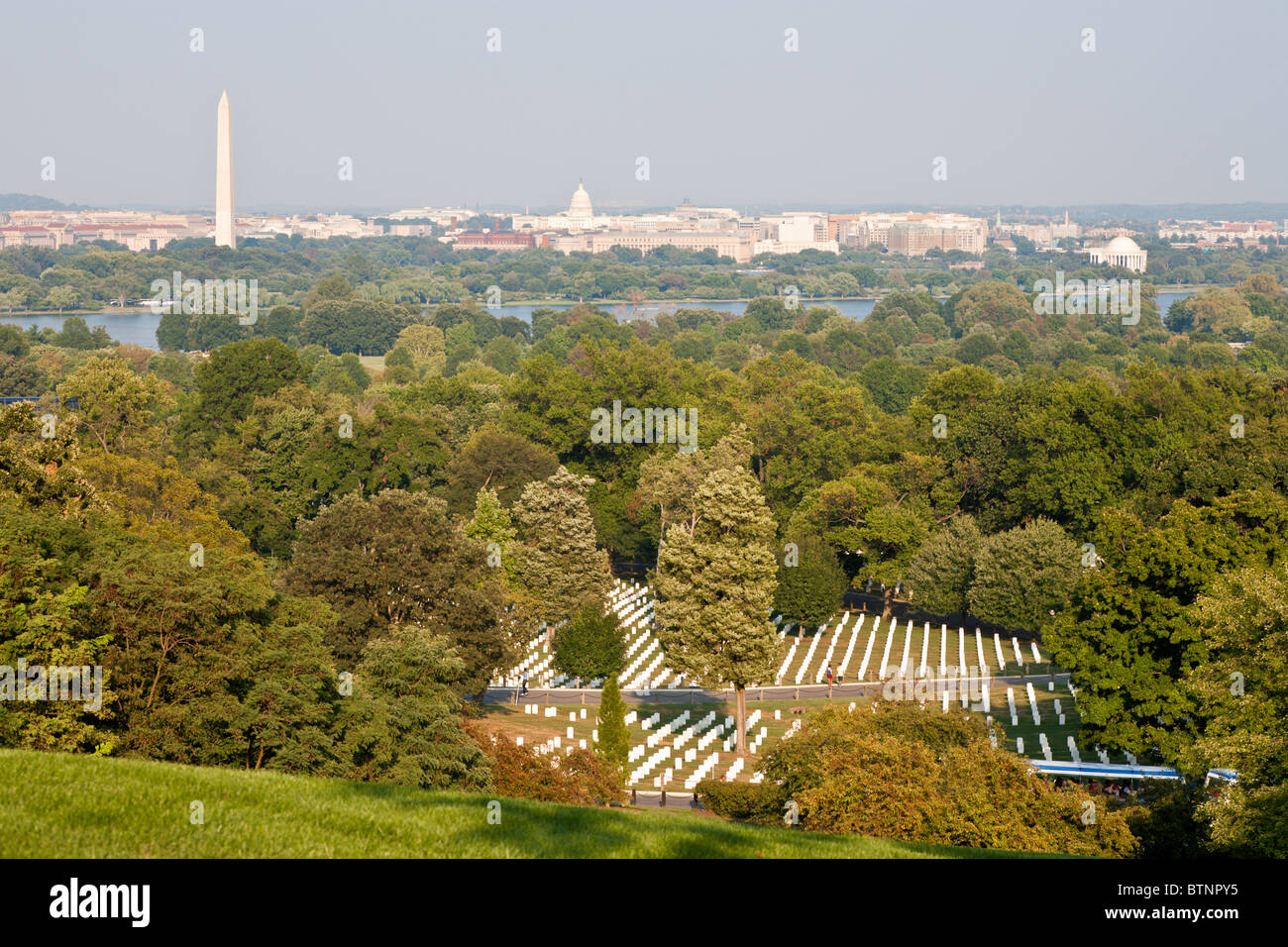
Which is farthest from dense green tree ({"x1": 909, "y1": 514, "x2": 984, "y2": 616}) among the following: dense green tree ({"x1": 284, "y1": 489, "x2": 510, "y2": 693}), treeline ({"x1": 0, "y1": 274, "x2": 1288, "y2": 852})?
dense green tree ({"x1": 284, "y1": 489, "x2": 510, "y2": 693})

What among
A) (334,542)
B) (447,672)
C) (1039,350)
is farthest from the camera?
(1039,350)

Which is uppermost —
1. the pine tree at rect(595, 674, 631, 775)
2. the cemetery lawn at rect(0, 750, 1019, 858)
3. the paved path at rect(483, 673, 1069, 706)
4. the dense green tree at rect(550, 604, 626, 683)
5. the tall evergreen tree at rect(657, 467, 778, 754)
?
the cemetery lawn at rect(0, 750, 1019, 858)

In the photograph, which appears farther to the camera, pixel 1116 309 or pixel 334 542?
pixel 1116 309

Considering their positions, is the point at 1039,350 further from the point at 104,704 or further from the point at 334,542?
the point at 104,704

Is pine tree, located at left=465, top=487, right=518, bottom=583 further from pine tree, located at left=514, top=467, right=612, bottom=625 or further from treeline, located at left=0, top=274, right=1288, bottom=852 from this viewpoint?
pine tree, located at left=514, top=467, right=612, bottom=625

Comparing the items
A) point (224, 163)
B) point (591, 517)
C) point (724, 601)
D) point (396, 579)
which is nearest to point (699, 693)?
point (724, 601)

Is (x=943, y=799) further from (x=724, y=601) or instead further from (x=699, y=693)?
(x=699, y=693)
